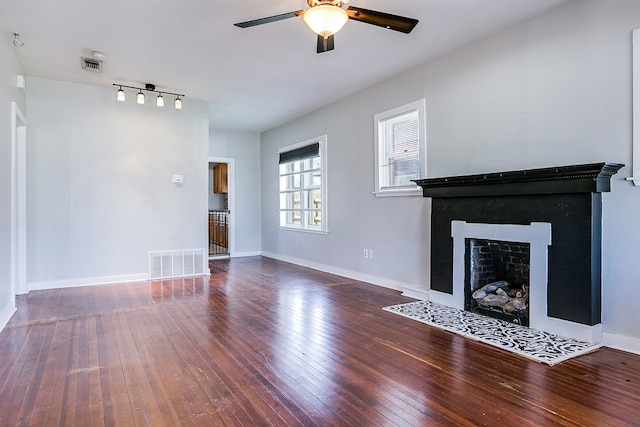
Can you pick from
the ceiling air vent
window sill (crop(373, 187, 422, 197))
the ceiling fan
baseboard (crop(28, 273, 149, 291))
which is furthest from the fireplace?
baseboard (crop(28, 273, 149, 291))

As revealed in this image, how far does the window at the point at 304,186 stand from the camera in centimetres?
636

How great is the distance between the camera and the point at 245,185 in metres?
8.25

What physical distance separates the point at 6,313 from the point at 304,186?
459 centimetres

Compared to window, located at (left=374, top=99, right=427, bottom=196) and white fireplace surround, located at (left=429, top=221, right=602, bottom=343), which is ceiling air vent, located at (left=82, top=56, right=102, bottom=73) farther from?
white fireplace surround, located at (left=429, top=221, right=602, bottom=343)

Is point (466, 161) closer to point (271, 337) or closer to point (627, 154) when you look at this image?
point (627, 154)

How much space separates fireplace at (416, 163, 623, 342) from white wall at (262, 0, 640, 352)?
172mm

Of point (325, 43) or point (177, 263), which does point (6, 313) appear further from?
point (325, 43)

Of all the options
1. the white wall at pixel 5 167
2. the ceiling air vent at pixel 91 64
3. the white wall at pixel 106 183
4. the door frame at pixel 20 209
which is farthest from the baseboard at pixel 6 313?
the ceiling air vent at pixel 91 64

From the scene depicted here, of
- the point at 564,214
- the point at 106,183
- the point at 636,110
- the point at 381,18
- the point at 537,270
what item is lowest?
the point at 537,270

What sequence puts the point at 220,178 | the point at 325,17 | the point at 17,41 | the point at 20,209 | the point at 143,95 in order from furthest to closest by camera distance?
the point at 220,178 < the point at 143,95 < the point at 20,209 < the point at 17,41 < the point at 325,17

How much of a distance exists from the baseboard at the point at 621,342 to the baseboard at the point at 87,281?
212 inches

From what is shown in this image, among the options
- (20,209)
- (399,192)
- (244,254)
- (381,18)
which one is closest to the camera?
(381,18)

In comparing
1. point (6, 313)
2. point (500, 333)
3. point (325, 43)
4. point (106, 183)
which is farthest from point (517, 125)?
point (106, 183)

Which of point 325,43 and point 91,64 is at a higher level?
point 91,64
